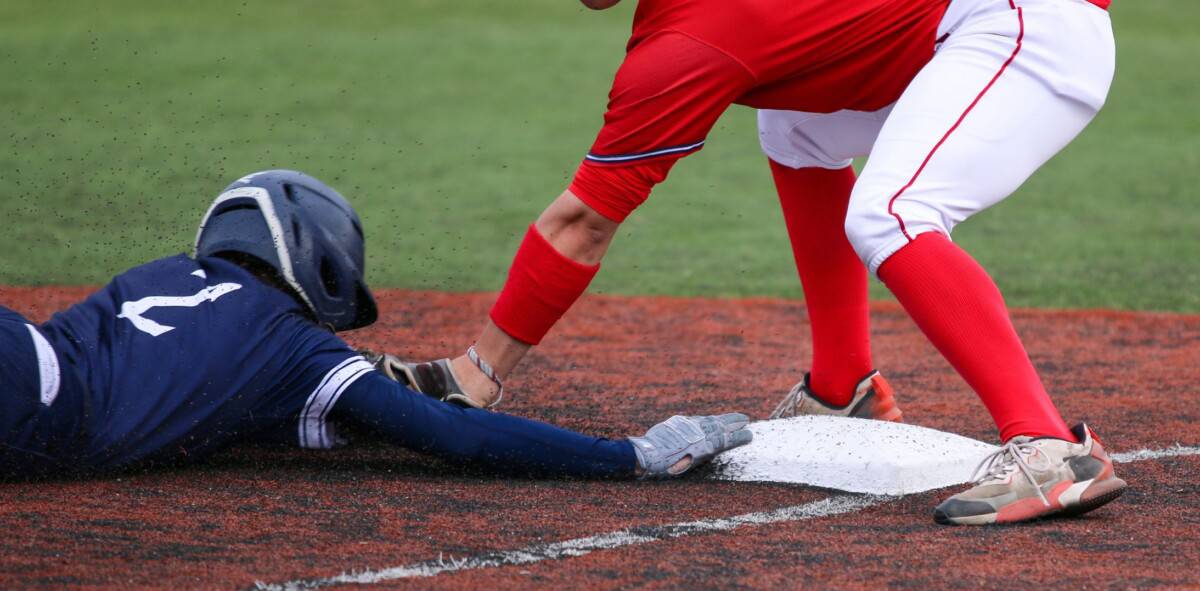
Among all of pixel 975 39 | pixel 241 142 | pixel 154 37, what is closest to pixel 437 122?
pixel 241 142

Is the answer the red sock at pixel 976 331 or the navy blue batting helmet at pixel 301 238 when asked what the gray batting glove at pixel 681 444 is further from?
the navy blue batting helmet at pixel 301 238

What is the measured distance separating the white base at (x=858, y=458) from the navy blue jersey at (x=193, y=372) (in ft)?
3.45

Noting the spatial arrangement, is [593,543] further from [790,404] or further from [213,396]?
[790,404]

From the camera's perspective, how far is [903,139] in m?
3.42

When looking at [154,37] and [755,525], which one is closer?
[755,525]

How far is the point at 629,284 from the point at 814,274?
345cm

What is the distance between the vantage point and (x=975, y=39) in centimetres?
350

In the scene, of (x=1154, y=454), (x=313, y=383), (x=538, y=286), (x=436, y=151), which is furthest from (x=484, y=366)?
(x=436, y=151)

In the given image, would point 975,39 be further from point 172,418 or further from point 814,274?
point 172,418

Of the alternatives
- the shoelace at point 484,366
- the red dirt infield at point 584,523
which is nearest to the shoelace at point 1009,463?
the red dirt infield at point 584,523

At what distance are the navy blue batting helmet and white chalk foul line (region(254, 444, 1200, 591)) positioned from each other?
1206 mm

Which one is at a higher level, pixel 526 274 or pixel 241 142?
pixel 526 274

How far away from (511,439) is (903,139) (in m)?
1.20

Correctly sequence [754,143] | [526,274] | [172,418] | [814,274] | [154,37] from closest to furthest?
[172,418] < [526,274] < [814,274] < [754,143] < [154,37]
